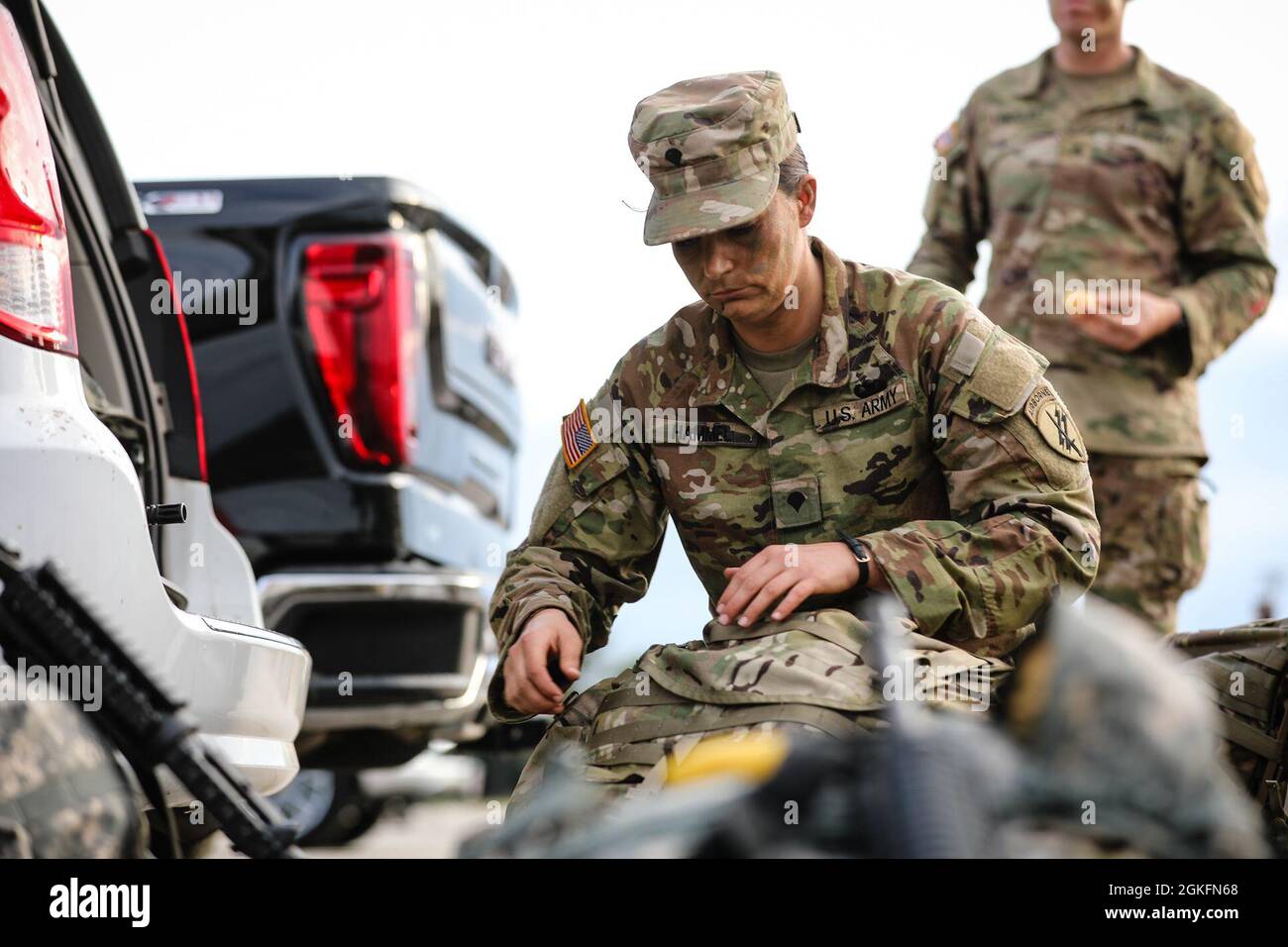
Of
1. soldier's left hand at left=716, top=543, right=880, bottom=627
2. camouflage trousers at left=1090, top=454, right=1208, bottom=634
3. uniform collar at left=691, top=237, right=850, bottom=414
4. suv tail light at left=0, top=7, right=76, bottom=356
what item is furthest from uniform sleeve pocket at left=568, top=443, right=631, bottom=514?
camouflage trousers at left=1090, top=454, right=1208, bottom=634

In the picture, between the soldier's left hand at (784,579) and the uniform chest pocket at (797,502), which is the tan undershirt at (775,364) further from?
the soldier's left hand at (784,579)

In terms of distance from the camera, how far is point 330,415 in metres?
3.99

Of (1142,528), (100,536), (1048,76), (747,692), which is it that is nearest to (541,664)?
(747,692)

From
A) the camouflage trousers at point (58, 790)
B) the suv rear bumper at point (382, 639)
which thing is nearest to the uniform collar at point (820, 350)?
the camouflage trousers at point (58, 790)

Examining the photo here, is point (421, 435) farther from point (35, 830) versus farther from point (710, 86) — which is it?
point (35, 830)

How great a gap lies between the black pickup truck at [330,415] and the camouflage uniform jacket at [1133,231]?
1.52m

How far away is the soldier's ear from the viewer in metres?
2.35

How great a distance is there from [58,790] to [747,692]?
0.77m

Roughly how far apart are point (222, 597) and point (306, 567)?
1.03 m

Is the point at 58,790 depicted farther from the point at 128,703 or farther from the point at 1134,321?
the point at 1134,321

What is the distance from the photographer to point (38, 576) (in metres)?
1.61

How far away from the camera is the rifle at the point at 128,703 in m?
1.57

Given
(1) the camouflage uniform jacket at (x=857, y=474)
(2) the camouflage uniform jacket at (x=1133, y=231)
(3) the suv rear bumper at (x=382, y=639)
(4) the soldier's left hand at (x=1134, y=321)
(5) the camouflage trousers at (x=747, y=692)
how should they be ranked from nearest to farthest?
(5) the camouflage trousers at (x=747, y=692) → (1) the camouflage uniform jacket at (x=857, y=474) → (4) the soldier's left hand at (x=1134, y=321) → (2) the camouflage uniform jacket at (x=1133, y=231) → (3) the suv rear bumper at (x=382, y=639)

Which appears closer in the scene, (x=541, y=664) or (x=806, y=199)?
(x=541, y=664)
